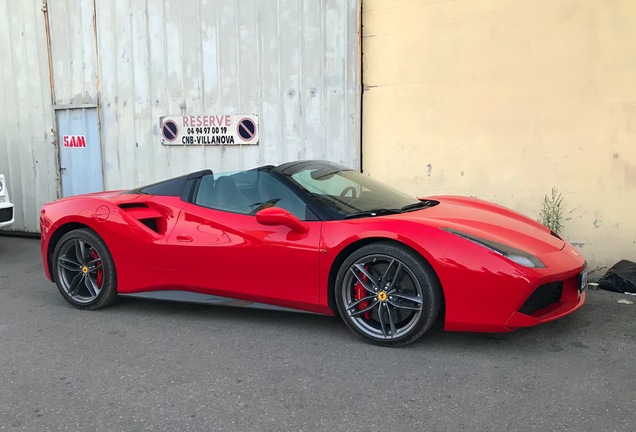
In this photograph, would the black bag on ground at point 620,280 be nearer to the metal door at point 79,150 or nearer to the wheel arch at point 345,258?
the wheel arch at point 345,258

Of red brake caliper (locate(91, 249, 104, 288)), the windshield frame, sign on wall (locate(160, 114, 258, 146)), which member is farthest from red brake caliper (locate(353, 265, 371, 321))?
sign on wall (locate(160, 114, 258, 146))

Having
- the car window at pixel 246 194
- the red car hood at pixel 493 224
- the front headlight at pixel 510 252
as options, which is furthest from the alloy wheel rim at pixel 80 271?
the front headlight at pixel 510 252

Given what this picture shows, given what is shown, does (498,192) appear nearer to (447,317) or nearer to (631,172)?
(631,172)

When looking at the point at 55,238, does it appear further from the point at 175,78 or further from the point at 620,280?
the point at 620,280

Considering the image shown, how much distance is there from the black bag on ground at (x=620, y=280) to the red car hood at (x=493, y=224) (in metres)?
1.34

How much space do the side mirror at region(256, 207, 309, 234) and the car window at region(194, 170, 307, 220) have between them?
0.14 meters

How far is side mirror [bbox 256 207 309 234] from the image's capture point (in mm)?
3609

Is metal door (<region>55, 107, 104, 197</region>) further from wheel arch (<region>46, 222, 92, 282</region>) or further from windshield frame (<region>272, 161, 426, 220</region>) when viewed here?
windshield frame (<region>272, 161, 426, 220</region>)

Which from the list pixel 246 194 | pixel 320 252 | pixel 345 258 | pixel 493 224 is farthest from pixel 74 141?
pixel 493 224

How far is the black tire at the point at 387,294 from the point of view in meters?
3.34

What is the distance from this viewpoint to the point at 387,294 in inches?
136

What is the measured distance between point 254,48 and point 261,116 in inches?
35.0

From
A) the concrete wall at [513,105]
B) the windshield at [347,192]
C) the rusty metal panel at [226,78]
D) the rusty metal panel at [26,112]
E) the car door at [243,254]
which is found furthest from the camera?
the rusty metal panel at [26,112]

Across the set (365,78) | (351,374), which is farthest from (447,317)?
(365,78)
